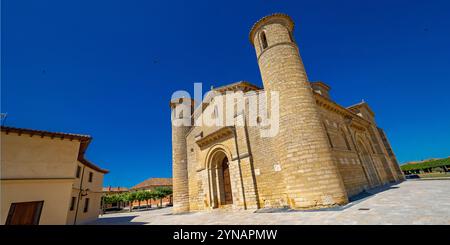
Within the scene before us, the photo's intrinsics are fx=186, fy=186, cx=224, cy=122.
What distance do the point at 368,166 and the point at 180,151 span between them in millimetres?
15914

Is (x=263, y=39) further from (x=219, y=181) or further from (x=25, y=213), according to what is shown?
(x=25, y=213)

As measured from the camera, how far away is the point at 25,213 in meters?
8.36

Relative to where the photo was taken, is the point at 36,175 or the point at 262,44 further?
the point at 262,44

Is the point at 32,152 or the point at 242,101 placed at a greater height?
the point at 242,101

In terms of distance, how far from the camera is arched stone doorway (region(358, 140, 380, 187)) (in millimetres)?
13788

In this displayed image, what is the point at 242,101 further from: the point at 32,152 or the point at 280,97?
the point at 32,152

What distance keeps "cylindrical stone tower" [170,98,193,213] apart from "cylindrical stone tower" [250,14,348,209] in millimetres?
9786

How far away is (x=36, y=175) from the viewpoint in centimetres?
866

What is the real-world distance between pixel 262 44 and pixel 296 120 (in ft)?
18.7

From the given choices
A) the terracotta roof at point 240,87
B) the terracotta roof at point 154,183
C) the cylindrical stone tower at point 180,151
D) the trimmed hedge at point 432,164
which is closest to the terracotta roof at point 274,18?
the terracotta roof at point 240,87

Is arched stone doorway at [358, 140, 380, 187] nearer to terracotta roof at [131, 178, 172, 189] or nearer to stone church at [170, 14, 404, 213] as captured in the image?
stone church at [170, 14, 404, 213]
